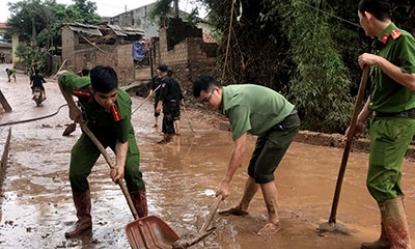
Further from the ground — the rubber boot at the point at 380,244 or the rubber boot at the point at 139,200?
the rubber boot at the point at 139,200

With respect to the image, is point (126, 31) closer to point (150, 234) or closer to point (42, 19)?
point (42, 19)

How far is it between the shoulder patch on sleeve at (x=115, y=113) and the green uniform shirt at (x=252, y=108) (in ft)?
2.70

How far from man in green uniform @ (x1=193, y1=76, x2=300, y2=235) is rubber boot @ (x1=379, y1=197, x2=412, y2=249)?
38.5 inches

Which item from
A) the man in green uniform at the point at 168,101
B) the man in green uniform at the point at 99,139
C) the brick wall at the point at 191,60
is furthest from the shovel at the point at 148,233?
the brick wall at the point at 191,60

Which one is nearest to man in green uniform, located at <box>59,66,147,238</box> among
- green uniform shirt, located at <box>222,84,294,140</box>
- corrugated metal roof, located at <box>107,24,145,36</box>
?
green uniform shirt, located at <box>222,84,294,140</box>

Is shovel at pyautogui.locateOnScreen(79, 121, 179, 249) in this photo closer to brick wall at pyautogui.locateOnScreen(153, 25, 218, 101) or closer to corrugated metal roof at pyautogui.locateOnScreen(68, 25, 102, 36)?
→ brick wall at pyautogui.locateOnScreen(153, 25, 218, 101)

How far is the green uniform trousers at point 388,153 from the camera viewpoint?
286 centimetres

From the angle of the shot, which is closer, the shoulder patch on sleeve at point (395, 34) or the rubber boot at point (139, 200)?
the shoulder patch on sleeve at point (395, 34)

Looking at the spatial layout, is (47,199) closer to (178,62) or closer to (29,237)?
(29,237)

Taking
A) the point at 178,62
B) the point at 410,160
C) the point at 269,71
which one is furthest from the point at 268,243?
the point at 178,62

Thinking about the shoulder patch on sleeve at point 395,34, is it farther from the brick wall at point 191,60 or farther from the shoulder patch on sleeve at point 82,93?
the brick wall at point 191,60

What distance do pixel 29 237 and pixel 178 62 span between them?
12.2m

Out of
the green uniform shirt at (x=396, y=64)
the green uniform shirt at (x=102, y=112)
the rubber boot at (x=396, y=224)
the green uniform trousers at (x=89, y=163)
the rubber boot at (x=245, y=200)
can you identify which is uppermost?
the green uniform shirt at (x=396, y=64)

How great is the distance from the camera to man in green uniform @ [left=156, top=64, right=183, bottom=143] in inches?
342
